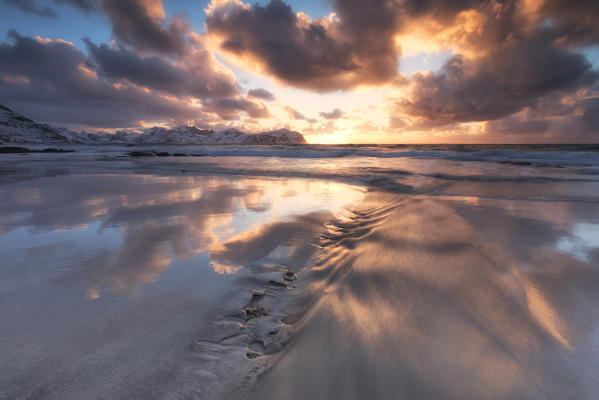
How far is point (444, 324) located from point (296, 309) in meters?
0.82

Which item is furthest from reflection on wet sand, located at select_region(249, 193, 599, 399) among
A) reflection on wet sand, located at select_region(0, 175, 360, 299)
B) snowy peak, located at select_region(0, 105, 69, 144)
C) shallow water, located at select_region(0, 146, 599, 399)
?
snowy peak, located at select_region(0, 105, 69, 144)

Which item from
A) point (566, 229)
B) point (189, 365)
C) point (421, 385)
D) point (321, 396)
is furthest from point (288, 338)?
point (566, 229)

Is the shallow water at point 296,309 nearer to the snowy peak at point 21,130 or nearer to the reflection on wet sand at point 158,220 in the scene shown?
the reflection on wet sand at point 158,220

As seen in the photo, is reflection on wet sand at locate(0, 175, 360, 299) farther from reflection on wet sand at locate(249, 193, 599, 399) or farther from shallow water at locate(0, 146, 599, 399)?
reflection on wet sand at locate(249, 193, 599, 399)

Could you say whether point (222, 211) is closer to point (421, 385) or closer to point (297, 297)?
point (297, 297)

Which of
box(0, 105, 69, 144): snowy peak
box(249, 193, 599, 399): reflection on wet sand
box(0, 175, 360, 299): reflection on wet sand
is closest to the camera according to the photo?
box(249, 193, 599, 399): reflection on wet sand

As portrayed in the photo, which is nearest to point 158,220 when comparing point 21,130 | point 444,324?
point 444,324

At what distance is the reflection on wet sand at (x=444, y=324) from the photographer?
Result: 988 mm

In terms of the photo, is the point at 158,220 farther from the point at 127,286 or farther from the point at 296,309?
the point at 296,309

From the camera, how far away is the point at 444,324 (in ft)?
4.35

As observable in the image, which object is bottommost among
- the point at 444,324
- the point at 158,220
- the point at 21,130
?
the point at 158,220

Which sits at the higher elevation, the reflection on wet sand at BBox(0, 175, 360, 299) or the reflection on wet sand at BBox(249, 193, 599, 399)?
the reflection on wet sand at BBox(249, 193, 599, 399)

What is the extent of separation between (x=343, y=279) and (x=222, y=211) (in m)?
2.37

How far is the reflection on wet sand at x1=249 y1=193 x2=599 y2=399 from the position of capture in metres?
0.99
